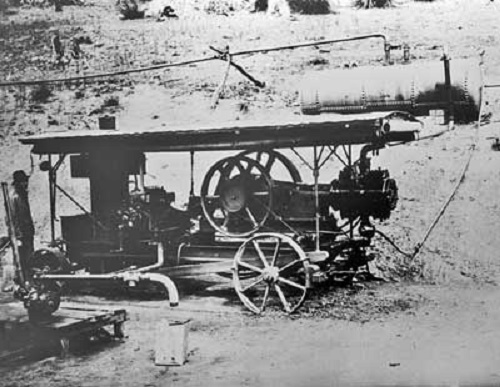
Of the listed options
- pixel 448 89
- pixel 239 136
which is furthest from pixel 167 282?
pixel 448 89

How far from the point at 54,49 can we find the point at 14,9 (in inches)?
28.3

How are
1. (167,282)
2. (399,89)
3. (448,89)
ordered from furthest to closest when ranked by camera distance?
(167,282) → (399,89) → (448,89)

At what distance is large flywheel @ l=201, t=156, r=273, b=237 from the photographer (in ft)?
21.5

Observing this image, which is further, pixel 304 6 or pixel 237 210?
pixel 237 210

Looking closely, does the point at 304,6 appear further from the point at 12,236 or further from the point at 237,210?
the point at 12,236

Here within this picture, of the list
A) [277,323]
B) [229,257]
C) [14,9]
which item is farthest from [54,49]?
[277,323]

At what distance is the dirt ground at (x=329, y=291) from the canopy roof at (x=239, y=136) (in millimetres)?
273

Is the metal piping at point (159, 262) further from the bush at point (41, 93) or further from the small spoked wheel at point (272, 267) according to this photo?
the bush at point (41, 93)

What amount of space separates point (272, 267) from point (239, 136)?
104 cm

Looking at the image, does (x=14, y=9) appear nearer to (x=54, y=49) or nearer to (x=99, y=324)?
(x=54, y=49)

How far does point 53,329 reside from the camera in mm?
5363

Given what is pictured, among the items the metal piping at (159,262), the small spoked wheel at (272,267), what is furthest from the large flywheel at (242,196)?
the metal piping at (159,262)

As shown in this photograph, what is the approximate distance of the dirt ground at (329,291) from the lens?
502 centimetres

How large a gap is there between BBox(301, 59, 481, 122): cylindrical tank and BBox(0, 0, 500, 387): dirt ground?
28 centimetres
